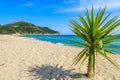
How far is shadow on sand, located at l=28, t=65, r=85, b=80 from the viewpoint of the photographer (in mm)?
7826

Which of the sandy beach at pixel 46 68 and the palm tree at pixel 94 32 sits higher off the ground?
the palm tree at pixel 94 32

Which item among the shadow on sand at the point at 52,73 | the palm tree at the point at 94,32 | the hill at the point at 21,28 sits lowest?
the shadow on sand at the point at 52,73

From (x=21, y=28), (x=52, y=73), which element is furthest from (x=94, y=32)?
(x=21, y=28)

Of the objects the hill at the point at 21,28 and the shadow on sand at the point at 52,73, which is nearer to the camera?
the shadow on sand at the point at 52,73

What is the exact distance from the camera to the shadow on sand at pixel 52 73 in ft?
25.7

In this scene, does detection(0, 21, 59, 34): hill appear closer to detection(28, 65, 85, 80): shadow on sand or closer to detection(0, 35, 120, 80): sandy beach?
detection(0, 35, 120, 80): sandy beach

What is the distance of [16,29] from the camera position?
151250mm

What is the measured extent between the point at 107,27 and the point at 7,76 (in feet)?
13.1

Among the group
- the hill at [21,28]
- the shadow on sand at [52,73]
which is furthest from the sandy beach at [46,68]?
the hill at [21,28]

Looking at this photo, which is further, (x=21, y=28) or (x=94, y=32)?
(x=21, y=28)

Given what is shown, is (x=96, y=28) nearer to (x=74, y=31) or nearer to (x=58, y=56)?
(x=74, y=31)

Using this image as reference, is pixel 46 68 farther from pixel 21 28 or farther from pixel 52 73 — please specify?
pixel 21 28

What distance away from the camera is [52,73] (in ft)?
27.0

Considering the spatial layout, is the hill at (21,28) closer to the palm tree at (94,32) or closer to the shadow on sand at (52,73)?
the shadow on sand at (52,73)
